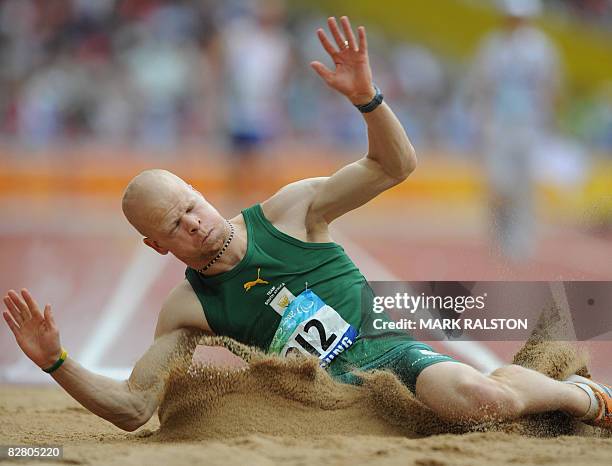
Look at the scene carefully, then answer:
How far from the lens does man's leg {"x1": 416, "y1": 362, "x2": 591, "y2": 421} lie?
4.29 meters

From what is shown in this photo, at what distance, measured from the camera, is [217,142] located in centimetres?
1781

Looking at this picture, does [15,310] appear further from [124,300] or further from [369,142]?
[124,300]

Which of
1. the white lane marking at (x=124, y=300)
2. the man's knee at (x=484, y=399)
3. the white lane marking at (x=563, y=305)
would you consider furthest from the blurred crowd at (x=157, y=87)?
the man's knee at (x=484, y=399)

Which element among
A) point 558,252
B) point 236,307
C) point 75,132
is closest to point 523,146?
point 558,252

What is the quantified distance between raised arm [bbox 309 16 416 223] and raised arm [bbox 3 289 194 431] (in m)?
0.91

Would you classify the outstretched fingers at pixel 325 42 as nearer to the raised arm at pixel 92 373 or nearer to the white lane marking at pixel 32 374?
the raised arm at pixel 92 373

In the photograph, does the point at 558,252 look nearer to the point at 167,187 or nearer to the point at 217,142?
the point at 217,142

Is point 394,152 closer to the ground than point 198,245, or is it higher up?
higher up

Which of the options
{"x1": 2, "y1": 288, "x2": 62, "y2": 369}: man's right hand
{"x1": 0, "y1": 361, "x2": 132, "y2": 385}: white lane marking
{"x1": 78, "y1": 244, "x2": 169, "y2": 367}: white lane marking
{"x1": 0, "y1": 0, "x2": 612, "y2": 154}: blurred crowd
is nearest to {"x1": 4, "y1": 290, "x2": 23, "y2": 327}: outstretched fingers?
{"x1": 2, "y1": 288, "x2": 62, "y2": 369}: man's right hand

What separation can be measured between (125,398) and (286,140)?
1393cm

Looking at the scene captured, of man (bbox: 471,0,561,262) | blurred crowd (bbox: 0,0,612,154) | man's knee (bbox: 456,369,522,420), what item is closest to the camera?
man's knee (bbox: 456,369,522,420)

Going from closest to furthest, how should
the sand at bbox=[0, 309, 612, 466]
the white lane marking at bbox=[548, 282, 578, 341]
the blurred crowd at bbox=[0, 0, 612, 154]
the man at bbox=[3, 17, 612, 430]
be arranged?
the sand at bbox=[0, 309, 612, 466], the man at bbox=[3, 17, 612, 430], the white lane marking at bbox=[548, 282, 578, 341], the blurred crowd at bbox=[0, 0, 612, 154]

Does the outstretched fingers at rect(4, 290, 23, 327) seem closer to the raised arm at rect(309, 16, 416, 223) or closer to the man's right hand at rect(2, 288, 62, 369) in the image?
the man's right hand at rect(2, 288, 62, 369)

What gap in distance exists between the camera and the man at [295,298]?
4402 millimetres
